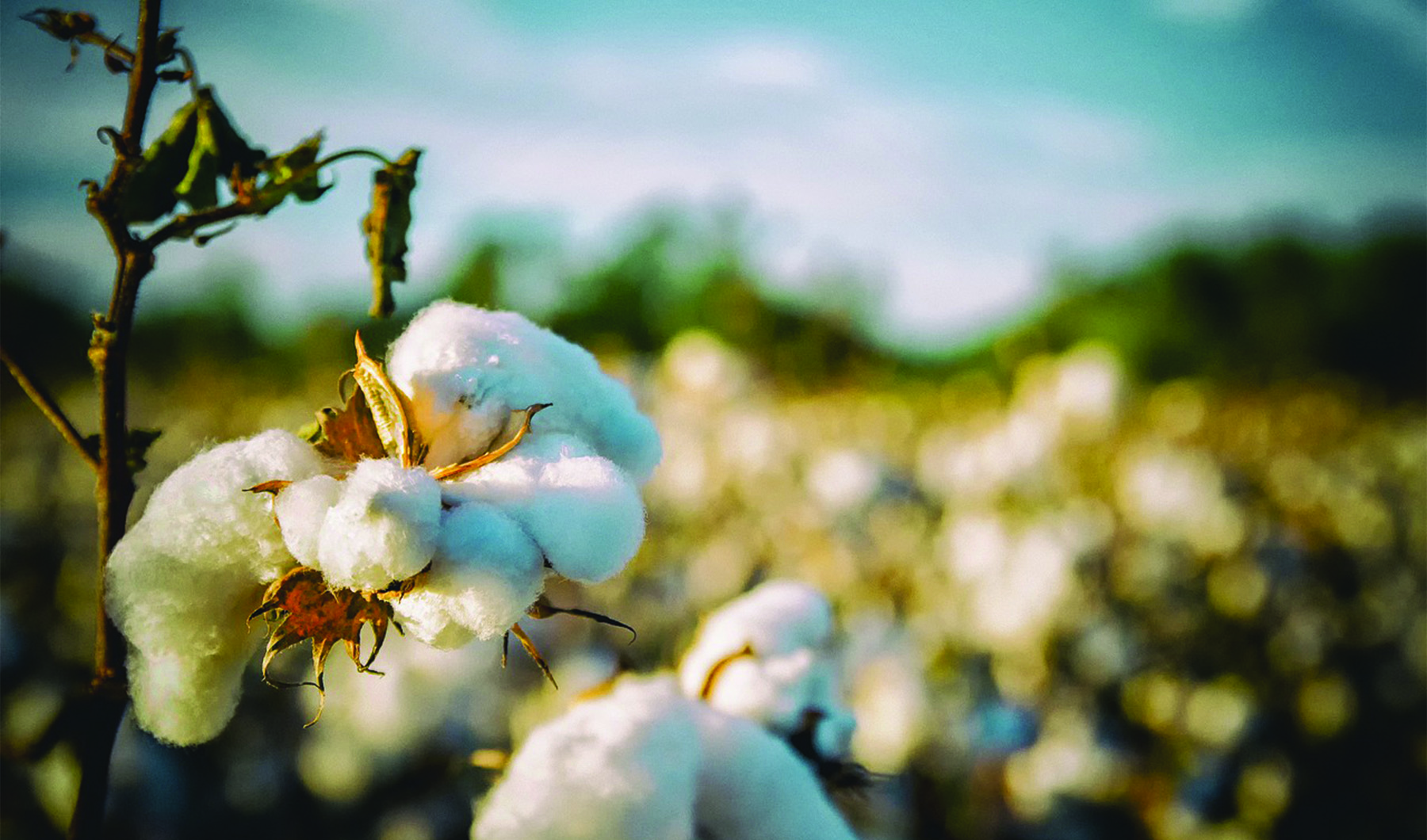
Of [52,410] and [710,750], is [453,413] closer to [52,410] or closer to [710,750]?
[52,410]

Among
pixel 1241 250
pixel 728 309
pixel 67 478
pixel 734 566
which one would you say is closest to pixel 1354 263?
pixel 1241 250

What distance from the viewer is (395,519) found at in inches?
17.5

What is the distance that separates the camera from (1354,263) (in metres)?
19.8

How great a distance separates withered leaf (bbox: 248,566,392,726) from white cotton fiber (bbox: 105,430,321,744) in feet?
0.11

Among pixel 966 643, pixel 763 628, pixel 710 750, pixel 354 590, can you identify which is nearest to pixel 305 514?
pixel 354 590

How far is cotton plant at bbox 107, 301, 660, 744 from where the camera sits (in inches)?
Answer: 18.3

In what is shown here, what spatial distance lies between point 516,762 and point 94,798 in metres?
0.27

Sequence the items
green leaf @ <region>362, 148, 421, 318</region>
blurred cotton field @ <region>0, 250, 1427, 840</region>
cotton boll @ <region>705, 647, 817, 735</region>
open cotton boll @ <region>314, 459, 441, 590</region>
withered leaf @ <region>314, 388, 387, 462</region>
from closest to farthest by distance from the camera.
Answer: open cotton boll @ <region>314, 459, 441, 590</region>
withered leaf @ <region>314, 388, 387, 462</region>
green leaf @ <region>362, 148, 421, 318</region>
cotton boll @ <region>705, 647, 817, 735</region>
blurred cotton field @ <region>0, 250, 1427, 840</region>

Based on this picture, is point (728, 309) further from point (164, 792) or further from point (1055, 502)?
point (164, 792)

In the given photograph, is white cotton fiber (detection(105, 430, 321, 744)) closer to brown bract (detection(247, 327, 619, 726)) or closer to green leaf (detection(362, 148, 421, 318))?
brown bract (detection(247, 327, 619, 726))

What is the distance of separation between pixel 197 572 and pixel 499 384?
20 cm

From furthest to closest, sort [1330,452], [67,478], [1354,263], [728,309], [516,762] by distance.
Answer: [1354,263]
[728,309]
[1330,452]
[67,478]
[516,762]

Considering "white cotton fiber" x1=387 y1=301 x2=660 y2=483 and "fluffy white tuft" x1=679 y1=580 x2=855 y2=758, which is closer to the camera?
"white cotton fiber" x1=387 y1=301 x2=660 y2=483

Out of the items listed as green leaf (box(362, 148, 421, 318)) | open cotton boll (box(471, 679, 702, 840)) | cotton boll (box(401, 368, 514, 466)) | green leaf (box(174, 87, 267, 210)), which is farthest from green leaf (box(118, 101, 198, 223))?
open cotton boll (box(471, 679, 702, 840))
